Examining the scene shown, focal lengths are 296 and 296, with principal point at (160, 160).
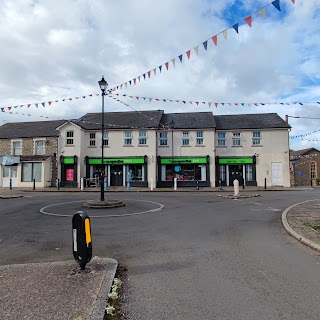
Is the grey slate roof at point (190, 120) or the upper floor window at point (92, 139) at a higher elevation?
the grey slate roof at point (190, 120)

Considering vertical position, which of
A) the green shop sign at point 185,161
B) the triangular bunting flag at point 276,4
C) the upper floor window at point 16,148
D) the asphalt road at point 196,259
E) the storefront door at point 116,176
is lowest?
the asphalt road at point 196,259

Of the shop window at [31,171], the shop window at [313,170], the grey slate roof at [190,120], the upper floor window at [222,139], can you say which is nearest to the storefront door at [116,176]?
the grey slate roof at [190,120]

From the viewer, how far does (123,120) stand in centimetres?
3189

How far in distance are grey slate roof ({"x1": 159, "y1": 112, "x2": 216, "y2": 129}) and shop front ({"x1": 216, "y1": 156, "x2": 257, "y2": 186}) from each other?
380 centimetres

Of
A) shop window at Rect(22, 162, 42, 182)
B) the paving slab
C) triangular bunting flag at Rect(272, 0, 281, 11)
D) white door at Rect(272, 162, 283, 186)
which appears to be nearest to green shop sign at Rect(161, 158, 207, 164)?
white door at Rect(272, 162, 283, 186)

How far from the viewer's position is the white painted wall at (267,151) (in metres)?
29.8

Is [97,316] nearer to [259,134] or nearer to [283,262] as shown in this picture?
[283,262]

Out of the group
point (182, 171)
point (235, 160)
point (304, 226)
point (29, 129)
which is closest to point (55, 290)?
point (304, 226)

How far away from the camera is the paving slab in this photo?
3.39 metres

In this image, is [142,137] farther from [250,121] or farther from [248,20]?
[248,20]

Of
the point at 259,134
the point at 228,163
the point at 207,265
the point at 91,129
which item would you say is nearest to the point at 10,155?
the point at 91,129

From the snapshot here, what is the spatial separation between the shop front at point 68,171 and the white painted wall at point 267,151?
15404mm

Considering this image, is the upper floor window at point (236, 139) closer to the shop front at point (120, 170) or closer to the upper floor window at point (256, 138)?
the upper floor window at point (256, 138)

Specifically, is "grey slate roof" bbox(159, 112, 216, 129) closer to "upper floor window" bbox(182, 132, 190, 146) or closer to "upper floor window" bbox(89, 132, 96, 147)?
"upper floor window" bbox(182, 132, 190, 146)
